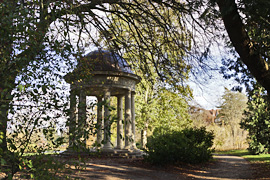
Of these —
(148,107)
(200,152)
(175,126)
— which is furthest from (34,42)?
(175,126)

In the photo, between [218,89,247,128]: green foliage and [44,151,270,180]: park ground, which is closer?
[44,151,270,180]: park ground

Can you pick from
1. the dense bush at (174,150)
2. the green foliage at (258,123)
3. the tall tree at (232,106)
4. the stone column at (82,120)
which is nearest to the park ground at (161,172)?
the dense bush at (174,150)

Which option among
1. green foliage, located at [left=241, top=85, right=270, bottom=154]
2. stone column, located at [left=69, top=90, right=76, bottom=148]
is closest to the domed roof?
stone column, located at [left=69, top=90, right=76, bottom=148]

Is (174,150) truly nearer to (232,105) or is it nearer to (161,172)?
(161,172)

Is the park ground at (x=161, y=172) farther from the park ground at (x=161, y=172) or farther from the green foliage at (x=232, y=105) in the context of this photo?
the green foliage at (x=232, y=105)

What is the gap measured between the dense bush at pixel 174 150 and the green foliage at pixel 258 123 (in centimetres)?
429

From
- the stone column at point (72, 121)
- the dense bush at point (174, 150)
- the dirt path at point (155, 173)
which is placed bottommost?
the dirt path at point (155, 173)

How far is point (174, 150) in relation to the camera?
1108cm

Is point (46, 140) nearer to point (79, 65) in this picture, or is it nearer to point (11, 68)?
point (11, 68)

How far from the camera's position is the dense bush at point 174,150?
36.0ft

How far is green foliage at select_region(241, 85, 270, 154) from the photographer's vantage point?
46.8 ft

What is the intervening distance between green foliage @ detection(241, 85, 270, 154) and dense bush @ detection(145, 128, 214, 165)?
429cm

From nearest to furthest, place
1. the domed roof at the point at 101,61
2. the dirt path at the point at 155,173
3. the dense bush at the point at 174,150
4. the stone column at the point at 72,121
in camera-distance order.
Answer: the stone column at the point at 72,121 < the domed roof at the point at 101,61 < the dirt path at the point at 155,173 < the dense bush at the point at 174,150

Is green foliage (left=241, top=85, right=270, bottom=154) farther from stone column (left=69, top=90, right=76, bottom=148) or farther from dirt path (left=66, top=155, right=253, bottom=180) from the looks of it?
stone column (left=69, top=90, right=76, bottom=148)
